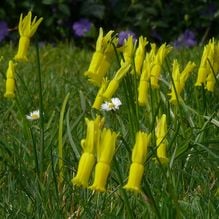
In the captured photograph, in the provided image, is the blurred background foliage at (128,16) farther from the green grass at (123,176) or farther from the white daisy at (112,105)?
the green grass at (123,176)

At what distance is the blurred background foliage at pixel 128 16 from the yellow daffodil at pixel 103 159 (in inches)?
209

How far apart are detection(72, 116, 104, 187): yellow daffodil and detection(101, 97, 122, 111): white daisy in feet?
4.33

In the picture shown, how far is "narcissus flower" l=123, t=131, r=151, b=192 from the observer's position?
144 cm

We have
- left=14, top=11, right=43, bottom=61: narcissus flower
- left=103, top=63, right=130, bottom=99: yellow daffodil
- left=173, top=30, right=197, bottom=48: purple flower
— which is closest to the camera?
left=103, top=63, right=130, bottom=99: yellow daffodil

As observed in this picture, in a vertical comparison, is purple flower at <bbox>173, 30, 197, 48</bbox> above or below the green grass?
below

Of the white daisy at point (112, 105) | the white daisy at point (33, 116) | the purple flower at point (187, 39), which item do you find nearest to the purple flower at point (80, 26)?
the purple flower at point (187, 39)

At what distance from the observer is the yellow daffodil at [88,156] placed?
1.48 metres

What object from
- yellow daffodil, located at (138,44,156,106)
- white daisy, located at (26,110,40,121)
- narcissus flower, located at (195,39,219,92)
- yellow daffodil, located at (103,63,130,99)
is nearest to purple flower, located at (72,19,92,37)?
white daisy, located at (26,110,40,121)

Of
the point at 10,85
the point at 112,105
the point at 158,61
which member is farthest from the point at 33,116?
the point at 158,61

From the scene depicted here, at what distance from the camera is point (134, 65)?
2.12m

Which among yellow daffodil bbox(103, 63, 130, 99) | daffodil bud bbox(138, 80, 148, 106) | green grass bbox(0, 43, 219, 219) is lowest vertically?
green grass bbox(0, 43, 219, 219)

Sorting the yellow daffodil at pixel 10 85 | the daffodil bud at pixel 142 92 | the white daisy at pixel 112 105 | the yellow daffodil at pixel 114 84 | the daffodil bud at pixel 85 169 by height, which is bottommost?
the white daisy at pixel 112 105

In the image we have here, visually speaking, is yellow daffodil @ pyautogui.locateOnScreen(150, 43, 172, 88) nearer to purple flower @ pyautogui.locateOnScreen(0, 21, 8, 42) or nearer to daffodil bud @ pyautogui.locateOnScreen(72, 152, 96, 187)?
daffodil bud @ pyautogui.locateOnScreen(72, 152, 96, 187)

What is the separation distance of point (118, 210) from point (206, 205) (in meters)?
0.21
